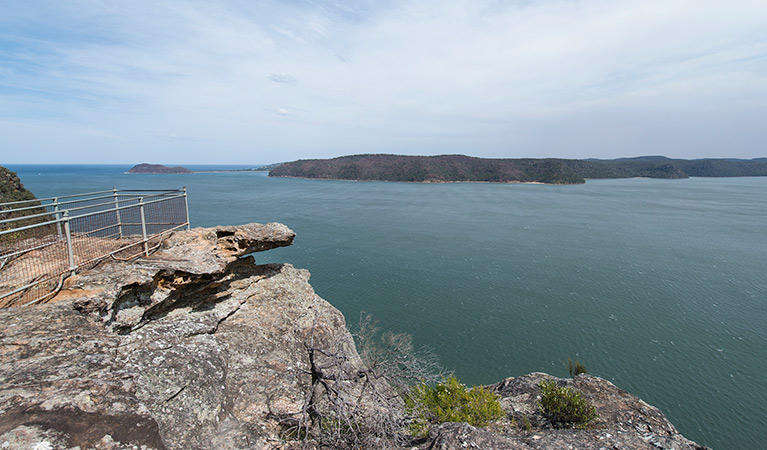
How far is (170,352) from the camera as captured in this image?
20.6ft

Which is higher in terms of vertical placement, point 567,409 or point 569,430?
point 569,430

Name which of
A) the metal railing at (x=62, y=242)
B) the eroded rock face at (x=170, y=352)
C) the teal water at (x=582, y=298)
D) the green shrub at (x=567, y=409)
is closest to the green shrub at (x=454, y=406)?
the green shrub at (x=567, y=409)

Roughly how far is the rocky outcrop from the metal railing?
1.44 ft

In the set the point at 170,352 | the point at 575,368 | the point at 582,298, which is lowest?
the point at 575,368

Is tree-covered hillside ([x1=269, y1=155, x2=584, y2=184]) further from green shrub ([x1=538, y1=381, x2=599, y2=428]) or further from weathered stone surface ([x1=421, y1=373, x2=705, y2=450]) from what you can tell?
green shrub ([x1=538, y1=381, x2=599, y2=428])

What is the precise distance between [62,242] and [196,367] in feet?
13.3

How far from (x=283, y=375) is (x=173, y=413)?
10.0 feet

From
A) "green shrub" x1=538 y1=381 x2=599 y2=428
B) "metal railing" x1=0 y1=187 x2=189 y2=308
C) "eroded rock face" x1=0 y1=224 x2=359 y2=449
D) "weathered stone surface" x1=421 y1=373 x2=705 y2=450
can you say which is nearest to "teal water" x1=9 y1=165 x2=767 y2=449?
"weathered stone surface" x1=421 y1=373 x2=705 y2=450

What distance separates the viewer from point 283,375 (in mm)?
8258

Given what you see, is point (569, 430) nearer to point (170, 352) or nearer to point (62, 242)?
point (170, 352)

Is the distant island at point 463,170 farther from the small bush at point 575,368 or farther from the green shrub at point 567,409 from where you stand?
the green shrub at point 567,409

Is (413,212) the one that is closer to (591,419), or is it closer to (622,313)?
(622,313)

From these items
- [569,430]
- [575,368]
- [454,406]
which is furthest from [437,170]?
[569,430]

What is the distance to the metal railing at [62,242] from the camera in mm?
6129
